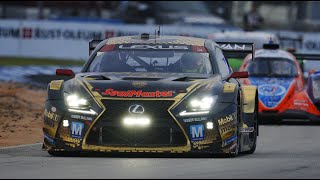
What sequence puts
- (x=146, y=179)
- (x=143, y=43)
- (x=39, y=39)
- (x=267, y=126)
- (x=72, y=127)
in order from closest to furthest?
(x=146, y=179)
(x=72, y=127)
(x=143, y=43)
(x=267, y=126)
(x=39, y=39)

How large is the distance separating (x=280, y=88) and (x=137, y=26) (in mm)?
19634

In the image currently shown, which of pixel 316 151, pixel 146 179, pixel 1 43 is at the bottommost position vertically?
pixel 1 43

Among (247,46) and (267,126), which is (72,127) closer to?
(247,46)

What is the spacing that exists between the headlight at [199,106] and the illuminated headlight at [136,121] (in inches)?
12.7

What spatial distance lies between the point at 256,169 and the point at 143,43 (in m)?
2.97

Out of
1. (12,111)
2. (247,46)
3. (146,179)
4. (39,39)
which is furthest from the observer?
(39,39)

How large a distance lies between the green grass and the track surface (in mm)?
24478

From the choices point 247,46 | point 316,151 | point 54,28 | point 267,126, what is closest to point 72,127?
point 316,151

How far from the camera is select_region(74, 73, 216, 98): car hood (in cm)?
1029

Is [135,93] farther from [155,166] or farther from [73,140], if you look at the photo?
[155,166]

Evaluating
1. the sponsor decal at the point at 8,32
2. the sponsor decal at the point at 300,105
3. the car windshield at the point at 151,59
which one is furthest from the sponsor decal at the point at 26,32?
the car windshield at the point at 151,59

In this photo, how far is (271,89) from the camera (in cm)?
1894

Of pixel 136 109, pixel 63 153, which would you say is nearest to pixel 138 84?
pixel 136 109

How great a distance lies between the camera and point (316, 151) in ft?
40.2
